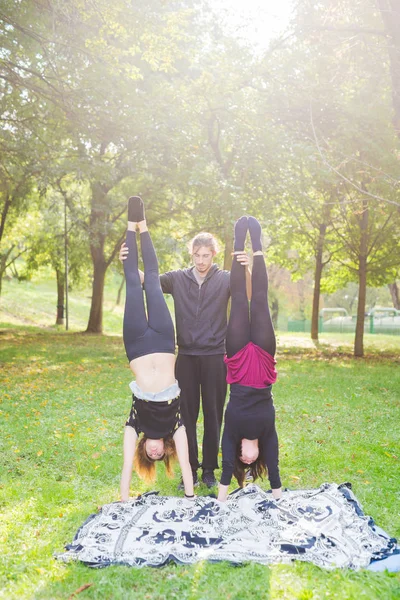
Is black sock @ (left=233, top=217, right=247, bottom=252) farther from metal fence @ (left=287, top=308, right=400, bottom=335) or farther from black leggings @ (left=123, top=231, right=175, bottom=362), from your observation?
metal fence @ (left=287, top=308, right=400, bottom=335)

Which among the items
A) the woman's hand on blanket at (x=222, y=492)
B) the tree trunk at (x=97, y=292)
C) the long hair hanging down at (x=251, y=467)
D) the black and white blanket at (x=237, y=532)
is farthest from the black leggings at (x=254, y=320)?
the tree trunk at (x=97, y=292)

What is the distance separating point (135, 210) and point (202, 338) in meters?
1.42

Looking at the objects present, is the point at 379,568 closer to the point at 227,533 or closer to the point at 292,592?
the point at 292,592

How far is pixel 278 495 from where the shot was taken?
183 inches

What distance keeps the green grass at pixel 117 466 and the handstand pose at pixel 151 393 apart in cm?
60

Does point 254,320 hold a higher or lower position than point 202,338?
higher

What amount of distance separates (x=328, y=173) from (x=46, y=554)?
11.4m

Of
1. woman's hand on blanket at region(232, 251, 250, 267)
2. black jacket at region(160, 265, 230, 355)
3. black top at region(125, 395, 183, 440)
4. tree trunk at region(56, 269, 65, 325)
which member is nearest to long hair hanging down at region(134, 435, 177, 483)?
black top at region(125, 395, 183, 440)

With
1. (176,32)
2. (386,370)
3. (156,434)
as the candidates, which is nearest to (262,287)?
(156,434)

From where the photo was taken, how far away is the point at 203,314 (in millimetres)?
5129

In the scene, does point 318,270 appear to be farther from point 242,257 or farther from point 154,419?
point 154,419

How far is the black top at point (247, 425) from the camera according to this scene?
447cm

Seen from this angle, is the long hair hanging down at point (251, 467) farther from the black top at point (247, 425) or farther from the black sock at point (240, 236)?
the black sock at point (240, 236)

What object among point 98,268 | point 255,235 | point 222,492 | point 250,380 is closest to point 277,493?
point 222,492
